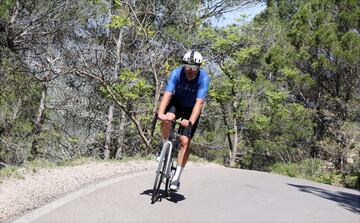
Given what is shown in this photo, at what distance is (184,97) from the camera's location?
6.62 metres

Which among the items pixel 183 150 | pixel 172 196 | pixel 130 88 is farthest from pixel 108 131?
pixel 183 150

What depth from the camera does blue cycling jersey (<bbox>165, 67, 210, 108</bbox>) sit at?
6.53m

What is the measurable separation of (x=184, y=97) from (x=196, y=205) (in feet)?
4.65

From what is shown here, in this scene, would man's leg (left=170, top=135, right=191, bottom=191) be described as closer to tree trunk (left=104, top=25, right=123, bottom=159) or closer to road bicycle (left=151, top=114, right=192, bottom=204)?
road bicycle (left=151, top=114, right=192, bottom=204)

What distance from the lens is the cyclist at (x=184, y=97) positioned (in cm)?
638

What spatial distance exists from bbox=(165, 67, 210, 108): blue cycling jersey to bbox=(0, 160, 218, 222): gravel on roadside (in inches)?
76.7

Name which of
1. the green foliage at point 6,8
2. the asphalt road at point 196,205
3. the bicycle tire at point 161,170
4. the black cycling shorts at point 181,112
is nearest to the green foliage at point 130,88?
the green foliage at point 6,8

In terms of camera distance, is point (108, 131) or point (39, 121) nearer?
point (108, 131)

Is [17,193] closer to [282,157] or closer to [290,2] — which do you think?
[282,157]

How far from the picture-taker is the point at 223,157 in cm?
3403

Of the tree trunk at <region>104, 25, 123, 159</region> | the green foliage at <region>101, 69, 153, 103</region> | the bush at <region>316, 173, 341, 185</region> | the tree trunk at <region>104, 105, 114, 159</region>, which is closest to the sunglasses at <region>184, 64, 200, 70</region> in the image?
the green foliage at <region>101, 69, 153, 103</region>

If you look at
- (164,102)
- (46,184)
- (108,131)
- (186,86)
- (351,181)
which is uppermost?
(186,86)

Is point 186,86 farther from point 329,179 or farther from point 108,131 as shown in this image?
point 108,131

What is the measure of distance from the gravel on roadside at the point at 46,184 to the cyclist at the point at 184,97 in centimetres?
159
